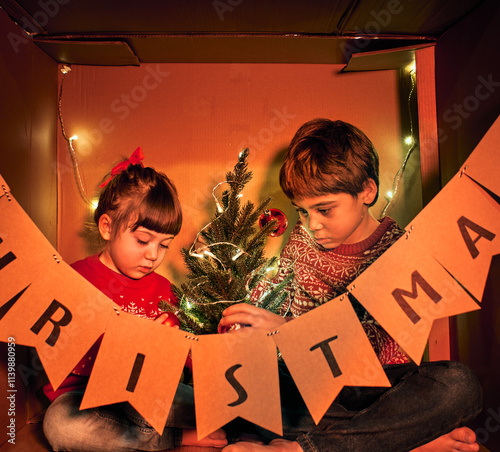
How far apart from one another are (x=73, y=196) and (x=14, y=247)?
558mm

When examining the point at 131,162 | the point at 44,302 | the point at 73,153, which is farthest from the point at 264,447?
the point at 73,153

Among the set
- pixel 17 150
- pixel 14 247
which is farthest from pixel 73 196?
pixel 14 247

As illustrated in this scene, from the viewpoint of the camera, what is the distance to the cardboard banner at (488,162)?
0.83 meters

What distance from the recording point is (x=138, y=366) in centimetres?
79

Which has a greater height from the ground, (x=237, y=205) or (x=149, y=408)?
(x=237, y=205)

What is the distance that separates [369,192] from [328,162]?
6.1 inches

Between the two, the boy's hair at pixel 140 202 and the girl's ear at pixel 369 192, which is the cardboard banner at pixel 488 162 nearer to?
the girl's ear at pixel 369 192

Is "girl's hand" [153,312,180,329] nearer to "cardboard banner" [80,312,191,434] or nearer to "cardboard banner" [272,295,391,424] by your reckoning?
"cardboard banner" [80,312,191,434]

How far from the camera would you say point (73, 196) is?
1.35 metres

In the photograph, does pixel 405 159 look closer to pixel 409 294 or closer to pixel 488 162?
pixel 488 162

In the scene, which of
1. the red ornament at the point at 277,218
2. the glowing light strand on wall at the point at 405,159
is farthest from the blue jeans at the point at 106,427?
the glowing light strand on wall at the point at 405,159

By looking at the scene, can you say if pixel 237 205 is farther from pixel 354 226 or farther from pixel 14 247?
pixel 14 247

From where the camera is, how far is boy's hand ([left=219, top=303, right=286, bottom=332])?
2.99 ft

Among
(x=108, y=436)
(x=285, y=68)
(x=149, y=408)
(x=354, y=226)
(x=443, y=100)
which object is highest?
(x=285, y=68)
